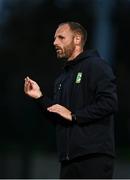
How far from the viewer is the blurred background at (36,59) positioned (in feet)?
23.5

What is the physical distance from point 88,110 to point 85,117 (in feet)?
0.14

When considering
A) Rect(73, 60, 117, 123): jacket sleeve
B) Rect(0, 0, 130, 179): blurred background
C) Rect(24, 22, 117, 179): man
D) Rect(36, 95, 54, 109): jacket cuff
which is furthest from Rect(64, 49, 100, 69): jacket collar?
Rect(0, 0, 130, 179): blurred background

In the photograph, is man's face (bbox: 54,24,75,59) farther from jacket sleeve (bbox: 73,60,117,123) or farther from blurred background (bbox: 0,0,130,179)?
blurred background (bbox: 0,0,130,179)

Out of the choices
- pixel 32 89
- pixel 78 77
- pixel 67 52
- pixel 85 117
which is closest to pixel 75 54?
pixel 67 52

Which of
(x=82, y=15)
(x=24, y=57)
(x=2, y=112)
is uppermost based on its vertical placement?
(x=82, y=15)

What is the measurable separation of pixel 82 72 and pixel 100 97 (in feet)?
0.67

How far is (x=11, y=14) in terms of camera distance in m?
7.44

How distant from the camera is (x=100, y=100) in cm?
369

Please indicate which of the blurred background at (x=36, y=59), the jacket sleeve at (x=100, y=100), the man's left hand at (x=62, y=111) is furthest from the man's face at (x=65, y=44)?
the blurred background at (x=36, y=59)

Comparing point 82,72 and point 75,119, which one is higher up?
point 82,72

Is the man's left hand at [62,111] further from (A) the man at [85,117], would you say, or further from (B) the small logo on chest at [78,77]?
(B) the small logo on chest at [78,77]

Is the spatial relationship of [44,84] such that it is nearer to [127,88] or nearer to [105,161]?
[127,88]

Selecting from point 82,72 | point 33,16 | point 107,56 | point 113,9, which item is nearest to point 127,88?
point 107,56

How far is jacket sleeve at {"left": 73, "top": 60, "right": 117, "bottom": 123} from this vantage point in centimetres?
368
